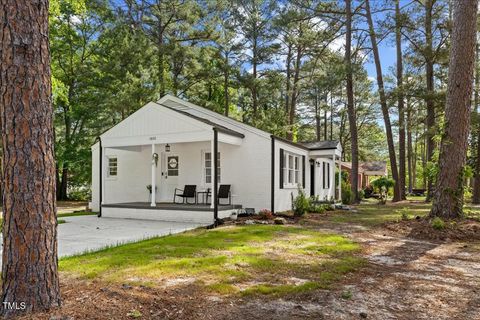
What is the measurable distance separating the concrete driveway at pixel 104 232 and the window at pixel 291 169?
183 inches

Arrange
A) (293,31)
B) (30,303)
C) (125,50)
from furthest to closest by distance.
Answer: (293,31), (125,50), (30,303)

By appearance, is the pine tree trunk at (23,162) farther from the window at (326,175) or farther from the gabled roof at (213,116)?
the window at (326,175)

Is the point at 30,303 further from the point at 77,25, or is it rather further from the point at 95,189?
the point at 77,25

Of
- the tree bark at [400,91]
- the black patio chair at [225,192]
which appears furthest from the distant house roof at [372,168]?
the black patio chair at [225,192]

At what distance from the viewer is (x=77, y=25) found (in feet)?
76.0

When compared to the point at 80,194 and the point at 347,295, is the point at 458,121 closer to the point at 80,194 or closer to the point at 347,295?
the point at 347,295

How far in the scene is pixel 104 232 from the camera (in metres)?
8.69

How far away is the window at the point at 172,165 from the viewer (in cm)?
1395

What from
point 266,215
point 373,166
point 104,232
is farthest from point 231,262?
point 373,166

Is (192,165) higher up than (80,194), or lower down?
higher up

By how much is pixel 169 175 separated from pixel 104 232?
18.1 ft

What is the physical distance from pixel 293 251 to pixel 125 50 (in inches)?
667

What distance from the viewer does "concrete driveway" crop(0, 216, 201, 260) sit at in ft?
22.6

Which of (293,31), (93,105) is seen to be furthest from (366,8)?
(93,105)
